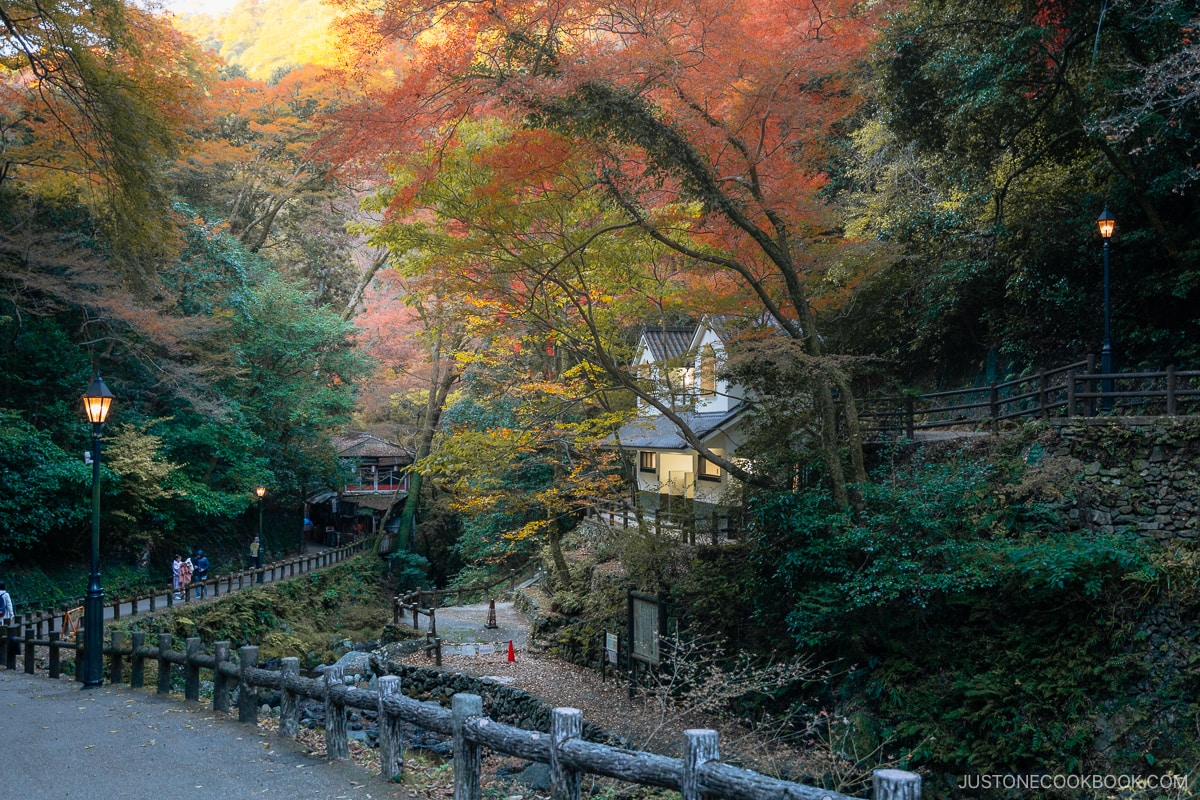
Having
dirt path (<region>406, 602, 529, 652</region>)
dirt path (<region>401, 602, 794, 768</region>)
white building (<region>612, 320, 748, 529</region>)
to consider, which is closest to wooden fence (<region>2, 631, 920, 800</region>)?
dirt path (<region>401, 602, 794, 768</region>)

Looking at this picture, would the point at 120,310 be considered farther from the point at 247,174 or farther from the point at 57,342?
the point at 247,174

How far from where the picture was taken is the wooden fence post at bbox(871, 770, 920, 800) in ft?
14.4

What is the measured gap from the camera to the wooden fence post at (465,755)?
21.2 feet

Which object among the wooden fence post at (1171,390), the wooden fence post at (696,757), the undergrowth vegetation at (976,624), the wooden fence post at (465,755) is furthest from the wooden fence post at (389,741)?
the wooden fence post at (1171,390)

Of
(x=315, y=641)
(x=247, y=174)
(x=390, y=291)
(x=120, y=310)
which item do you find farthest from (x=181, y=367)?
(x=390, y=291)

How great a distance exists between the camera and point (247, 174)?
34.3m

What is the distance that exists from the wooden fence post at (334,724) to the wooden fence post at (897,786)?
529 cm

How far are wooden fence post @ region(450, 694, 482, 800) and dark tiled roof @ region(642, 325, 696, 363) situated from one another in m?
16.6

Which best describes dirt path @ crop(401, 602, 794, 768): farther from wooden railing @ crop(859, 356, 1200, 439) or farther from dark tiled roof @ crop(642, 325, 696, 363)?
dark tiled roof @ crop(642, 325, 696, 363)

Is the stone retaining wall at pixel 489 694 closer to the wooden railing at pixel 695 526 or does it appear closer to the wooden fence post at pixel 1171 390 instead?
the wooden railing at pixel 695 526

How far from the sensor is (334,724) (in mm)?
7781

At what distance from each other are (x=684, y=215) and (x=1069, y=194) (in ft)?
31.3

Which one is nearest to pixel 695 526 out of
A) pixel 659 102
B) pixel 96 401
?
pixel 659 102

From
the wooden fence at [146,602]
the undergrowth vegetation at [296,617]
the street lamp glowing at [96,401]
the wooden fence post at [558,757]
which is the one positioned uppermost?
the street lamp glowing at [96,401]
